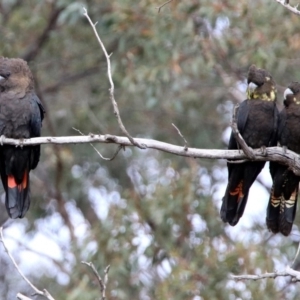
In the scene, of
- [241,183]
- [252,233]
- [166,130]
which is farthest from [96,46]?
[241,183]

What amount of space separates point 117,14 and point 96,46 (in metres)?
1.78

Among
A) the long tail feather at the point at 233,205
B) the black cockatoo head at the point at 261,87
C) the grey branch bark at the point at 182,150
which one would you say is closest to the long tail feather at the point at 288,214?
the long tail feather at the point at 233,205

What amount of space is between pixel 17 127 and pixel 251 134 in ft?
4.52

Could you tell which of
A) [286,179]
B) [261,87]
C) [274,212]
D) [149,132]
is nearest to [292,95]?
[261,87]

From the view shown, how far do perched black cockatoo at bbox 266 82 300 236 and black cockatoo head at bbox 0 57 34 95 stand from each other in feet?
5.09

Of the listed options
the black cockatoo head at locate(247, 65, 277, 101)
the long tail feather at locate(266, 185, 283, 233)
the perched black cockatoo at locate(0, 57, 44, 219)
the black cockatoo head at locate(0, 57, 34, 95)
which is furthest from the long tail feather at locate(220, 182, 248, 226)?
the black cockatoo head at locate(0, 57, 34, 95)

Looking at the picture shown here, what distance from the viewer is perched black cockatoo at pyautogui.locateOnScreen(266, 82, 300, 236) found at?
17.1 ft

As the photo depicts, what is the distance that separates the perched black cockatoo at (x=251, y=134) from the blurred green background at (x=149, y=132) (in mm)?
1443

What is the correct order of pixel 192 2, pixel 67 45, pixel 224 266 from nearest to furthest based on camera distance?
pixel 224 266, pixel 192 2, pixel 67 45

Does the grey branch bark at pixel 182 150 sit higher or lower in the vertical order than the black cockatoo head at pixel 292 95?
lower

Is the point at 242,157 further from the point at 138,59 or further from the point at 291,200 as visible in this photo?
the point at 138,59

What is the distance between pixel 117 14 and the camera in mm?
7734

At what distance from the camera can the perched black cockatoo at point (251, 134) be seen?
5.24 metres

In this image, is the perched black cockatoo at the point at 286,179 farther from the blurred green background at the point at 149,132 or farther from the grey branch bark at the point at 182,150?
the blurred green background at the point at 149,132
